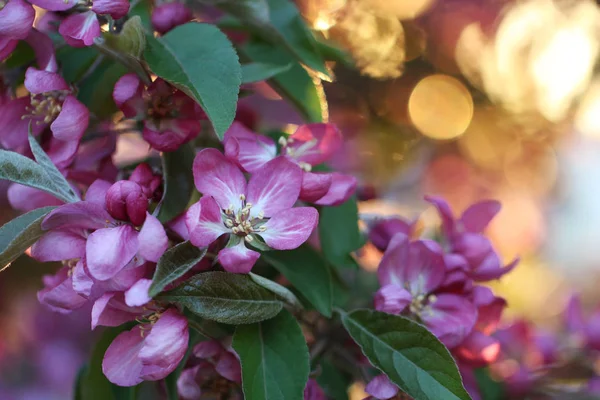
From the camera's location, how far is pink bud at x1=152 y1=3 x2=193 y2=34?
1.92 feet

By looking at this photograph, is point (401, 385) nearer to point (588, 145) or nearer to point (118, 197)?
point (118, 197)

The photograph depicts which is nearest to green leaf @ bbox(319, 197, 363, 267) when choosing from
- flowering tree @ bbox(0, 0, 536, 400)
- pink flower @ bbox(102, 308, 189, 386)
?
flowering tree @ bbox(0, 0, 536, 400)

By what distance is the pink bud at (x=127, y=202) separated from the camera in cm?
46

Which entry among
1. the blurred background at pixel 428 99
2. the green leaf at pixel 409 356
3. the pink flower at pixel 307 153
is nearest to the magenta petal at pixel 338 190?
the pink flower at pixel 307 153

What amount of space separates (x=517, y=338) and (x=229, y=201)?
1.99ft

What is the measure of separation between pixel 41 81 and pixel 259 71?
19 cm

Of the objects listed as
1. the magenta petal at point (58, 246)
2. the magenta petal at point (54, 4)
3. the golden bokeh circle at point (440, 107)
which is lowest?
the golden bokeh circle at point (440, 107)

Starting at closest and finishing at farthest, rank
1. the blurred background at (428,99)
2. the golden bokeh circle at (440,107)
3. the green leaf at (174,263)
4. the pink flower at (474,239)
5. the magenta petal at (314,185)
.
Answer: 1. the green leaf at (174,263)
2. the magenta petal at (314,185)
3. the pink flower at (474,239)
4. the blurred background at (428,99)
5. the golden bokeh circle at (440,107)

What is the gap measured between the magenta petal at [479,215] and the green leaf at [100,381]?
397mm

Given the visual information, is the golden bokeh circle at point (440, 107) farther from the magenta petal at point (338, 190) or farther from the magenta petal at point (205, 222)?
the magenta petal at point (205, 222)

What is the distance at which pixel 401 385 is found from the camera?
0.49 m

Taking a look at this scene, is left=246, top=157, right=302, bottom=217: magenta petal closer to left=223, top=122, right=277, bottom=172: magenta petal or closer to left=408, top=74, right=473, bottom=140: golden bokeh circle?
left=223, top=122, right=277, bottom=172: magenta petal

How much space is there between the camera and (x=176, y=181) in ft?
1.70

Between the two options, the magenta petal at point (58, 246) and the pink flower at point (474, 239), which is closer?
the magenta petal at point (58, 246)
